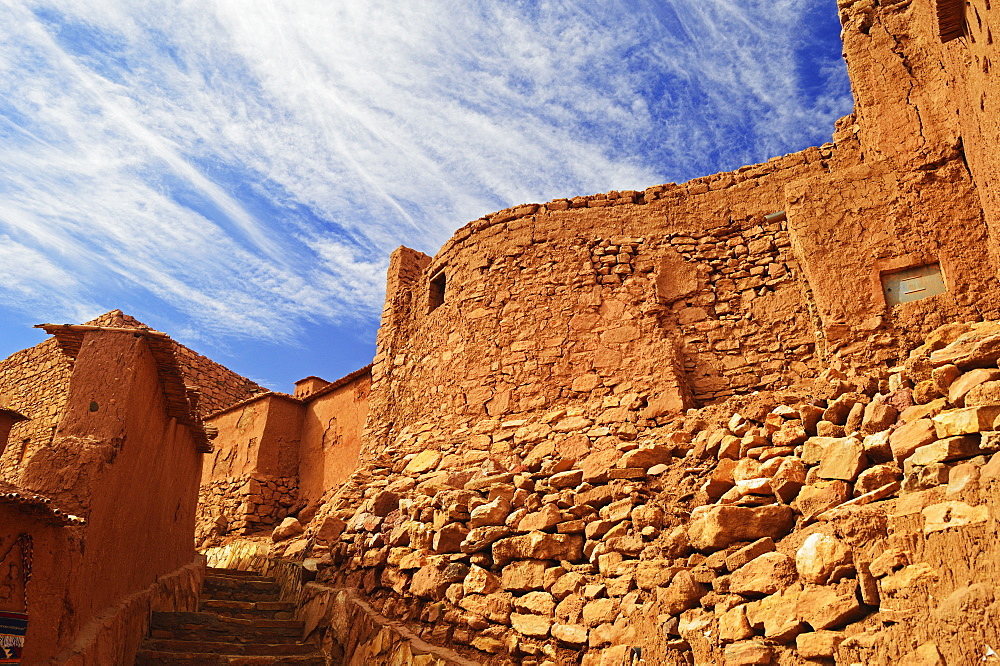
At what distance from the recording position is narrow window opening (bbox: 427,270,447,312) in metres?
10.1

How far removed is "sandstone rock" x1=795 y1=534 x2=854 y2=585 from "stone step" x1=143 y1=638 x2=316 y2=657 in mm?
4809

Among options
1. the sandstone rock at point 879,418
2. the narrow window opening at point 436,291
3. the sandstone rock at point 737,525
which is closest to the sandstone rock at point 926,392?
the sandstone rock at point 879,418

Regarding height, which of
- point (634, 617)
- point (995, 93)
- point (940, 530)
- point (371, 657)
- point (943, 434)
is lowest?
A: point (371, 657)

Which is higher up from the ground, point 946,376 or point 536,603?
point 946,376

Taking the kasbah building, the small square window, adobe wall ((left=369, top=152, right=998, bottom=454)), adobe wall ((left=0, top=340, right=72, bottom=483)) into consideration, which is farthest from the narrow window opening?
adobe wall ((left=0, top=340, right=72, bottom=483))

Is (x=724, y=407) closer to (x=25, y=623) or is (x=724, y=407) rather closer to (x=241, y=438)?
(x=25, y=623)

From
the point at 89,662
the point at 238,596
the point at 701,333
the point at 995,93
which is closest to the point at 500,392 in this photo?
the point at 701,333

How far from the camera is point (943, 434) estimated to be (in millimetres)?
3631

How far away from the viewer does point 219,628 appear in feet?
22.2

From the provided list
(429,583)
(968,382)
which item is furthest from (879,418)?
(429,583)

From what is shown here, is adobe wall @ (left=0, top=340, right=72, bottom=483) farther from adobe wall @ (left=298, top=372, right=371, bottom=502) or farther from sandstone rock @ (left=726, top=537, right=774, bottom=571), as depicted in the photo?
sandstone rock @ (left=726, top=537, right=774, bottom=571)

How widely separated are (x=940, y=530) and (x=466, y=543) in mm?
3785

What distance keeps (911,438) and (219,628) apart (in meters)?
6.34

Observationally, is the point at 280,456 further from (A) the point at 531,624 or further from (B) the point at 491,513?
(A) the point at 531,624
